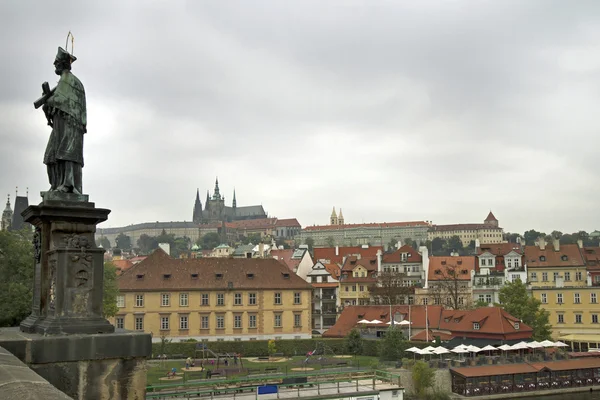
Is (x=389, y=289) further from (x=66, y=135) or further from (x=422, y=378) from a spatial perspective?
(x=66, y=135)

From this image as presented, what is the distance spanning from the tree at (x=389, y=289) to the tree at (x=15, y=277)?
39.8 metres

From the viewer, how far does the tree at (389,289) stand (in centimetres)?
6588

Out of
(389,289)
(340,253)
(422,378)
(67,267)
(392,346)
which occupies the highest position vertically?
(340,253)

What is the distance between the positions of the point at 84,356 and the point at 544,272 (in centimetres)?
6326

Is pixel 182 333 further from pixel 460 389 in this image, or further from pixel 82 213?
pixel 82 213

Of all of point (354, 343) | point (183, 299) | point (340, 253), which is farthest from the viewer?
point (340, 253)

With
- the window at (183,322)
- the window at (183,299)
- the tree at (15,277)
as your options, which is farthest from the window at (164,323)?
the tree at (15,277)

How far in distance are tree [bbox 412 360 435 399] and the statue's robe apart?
32877mm

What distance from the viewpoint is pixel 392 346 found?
44.1 metres

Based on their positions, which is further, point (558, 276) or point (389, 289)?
point (389, 289)

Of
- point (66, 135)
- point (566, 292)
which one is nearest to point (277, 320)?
point (566, 292)

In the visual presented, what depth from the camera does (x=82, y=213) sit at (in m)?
10.5

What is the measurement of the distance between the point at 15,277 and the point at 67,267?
1039 inches

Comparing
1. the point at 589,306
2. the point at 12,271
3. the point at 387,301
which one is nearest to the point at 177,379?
the point at 12,271
